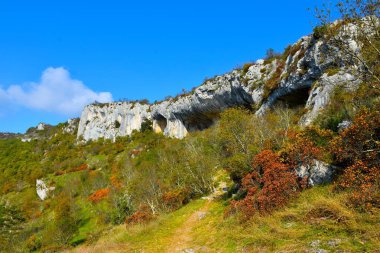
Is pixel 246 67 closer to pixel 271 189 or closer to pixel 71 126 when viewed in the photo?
pixel 271 189

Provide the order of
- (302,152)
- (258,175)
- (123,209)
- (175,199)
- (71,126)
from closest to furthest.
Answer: (302,152) < (258,175) < (175,199) < (123,209) < (71,126)

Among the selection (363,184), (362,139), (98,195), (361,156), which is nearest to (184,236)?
(363,184)

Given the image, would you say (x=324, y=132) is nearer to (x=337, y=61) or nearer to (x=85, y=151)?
(x=337, y=61)

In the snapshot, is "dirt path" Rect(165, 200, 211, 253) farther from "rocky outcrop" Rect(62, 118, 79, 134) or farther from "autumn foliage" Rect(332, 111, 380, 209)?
"rocky outcrop" Rect(62, 118, 79, 134)

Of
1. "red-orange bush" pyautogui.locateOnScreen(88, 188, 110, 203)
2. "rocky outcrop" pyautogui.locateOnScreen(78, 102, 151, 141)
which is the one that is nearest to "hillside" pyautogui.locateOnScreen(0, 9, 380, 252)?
"red-orange bush" pyautogui.locateOnScreen(88, 188, 110, 203)

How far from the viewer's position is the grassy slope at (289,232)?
324 inches

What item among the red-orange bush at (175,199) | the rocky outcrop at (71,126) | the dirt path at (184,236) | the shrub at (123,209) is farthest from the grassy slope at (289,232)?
the rocky outcrop at (71,126)

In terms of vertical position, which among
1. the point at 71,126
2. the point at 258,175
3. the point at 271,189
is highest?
the point at 71,126

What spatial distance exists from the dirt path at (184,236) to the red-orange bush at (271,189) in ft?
9.93

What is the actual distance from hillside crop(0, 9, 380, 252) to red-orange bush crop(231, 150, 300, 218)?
0.18ft

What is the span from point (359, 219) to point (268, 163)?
632 centimetres

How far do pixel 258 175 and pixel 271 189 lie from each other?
9.32ft

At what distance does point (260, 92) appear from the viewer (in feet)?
130

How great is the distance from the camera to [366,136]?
11023mm
